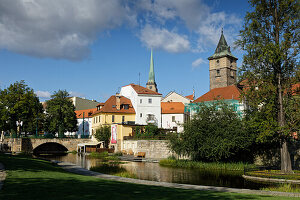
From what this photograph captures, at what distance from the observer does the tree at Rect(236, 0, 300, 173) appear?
20.7 meters

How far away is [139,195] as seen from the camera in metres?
9.77

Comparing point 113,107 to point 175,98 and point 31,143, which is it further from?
point 175,98

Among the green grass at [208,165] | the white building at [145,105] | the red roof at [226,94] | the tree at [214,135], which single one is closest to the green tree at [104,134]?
the white building at [145,105]

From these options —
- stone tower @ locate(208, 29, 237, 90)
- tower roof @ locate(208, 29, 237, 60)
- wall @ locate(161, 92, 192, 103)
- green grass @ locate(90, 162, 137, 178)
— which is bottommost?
green grass @ locate(90, 162, 137, 178)

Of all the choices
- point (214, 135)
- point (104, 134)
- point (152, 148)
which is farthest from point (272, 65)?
point (104, 134)

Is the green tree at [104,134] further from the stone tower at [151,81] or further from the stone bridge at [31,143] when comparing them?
the stone tower at [151,81]

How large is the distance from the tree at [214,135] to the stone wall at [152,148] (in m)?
8.00

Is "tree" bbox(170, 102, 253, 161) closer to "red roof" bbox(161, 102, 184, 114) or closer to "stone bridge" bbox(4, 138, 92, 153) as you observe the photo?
"stone bridge" bbox(4, 138, 92, 153)

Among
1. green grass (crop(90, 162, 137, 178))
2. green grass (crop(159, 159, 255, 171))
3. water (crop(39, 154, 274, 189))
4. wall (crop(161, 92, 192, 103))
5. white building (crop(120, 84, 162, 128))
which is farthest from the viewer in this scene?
wall (crop(161, 92, 192, 103))

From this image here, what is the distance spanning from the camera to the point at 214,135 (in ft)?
88.3

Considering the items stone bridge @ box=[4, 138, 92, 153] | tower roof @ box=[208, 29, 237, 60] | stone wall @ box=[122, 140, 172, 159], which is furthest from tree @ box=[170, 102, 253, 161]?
tower roof @ box=[208, 29, 237, 60]

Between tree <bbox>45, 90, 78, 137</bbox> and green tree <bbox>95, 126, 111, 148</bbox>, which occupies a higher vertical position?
tree <bbox>45, 90, 78, 137</bbox>

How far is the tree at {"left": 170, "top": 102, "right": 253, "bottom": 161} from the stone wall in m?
8.00

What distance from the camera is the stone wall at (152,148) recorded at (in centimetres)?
3781
